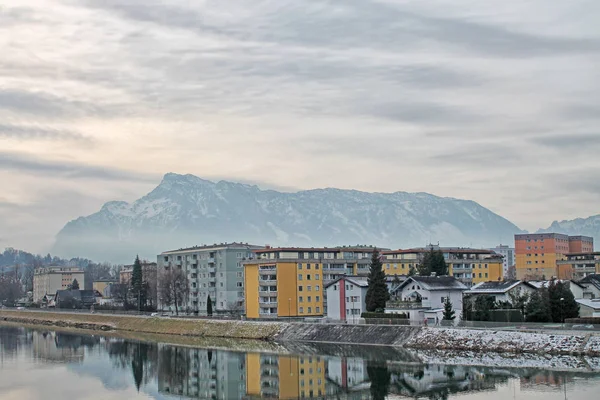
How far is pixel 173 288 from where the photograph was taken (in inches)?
5335

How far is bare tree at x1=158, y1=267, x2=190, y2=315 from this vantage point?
136 m

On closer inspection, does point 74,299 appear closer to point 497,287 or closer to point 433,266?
point 433,266

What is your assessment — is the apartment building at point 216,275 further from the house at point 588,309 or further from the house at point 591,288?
the house at point 588,309

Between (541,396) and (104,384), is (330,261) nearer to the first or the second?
(104,384)

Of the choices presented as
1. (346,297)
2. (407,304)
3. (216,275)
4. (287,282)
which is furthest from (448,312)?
(216,275)

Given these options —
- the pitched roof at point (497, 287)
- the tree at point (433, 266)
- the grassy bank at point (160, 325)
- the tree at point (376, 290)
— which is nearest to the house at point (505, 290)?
the pitched roof at point (497, 287)

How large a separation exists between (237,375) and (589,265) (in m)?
→ 117

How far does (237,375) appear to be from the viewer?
66.0m

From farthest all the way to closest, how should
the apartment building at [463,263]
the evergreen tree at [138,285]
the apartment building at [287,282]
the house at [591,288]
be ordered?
the evergreen tree at [138,285] < the apartment building at [463,263] < the apartment building at [287,282] < the house at [591,288]

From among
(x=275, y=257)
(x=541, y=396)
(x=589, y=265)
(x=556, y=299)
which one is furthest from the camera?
(x=589, y=265)

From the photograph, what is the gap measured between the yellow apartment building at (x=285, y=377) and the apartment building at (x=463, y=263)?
5101 centimetres

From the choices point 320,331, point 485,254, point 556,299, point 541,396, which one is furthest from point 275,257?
point 541,396

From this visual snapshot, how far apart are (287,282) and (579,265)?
8239 cm

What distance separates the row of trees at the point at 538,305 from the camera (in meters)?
78.2
